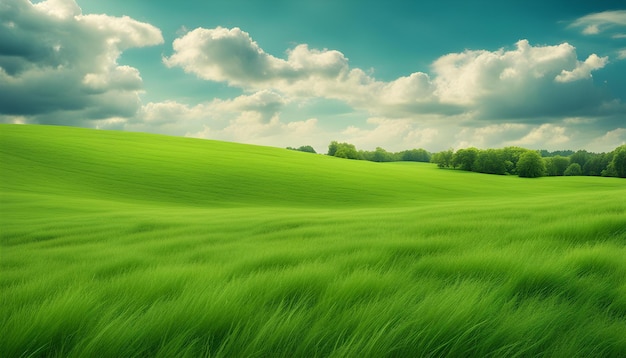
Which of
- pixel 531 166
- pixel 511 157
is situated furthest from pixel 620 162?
pixel 531 166

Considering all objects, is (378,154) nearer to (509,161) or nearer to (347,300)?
(509,161)

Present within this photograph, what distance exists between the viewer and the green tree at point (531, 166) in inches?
3209

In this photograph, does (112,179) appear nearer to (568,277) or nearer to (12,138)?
(12,138)

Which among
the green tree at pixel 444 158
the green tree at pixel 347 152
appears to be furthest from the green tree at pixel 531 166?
the green tree at pixel 347 152

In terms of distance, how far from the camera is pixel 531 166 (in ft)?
267

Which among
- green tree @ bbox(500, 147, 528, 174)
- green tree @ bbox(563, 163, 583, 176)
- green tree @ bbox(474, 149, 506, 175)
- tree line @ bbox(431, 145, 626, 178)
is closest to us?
tree line @ bbox(431, 145, 626, 178)

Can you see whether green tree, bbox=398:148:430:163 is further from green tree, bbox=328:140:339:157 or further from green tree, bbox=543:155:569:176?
green tree, bbox=543:155:569:176

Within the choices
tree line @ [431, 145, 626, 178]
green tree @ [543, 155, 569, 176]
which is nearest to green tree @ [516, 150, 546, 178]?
tree line @ [431, 145, 626, 178]

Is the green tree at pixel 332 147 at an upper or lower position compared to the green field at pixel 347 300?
upper

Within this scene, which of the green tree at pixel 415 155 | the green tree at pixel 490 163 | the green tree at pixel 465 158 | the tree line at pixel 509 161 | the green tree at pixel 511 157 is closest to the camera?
the tree line at pixel 509 161

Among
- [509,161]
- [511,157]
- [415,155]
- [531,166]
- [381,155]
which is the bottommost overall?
[531,166]

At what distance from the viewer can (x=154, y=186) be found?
3469 centimetres

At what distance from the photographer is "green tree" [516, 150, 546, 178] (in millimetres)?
81500

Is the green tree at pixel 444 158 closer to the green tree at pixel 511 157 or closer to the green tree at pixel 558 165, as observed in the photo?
the green tree at pixel 511 157
